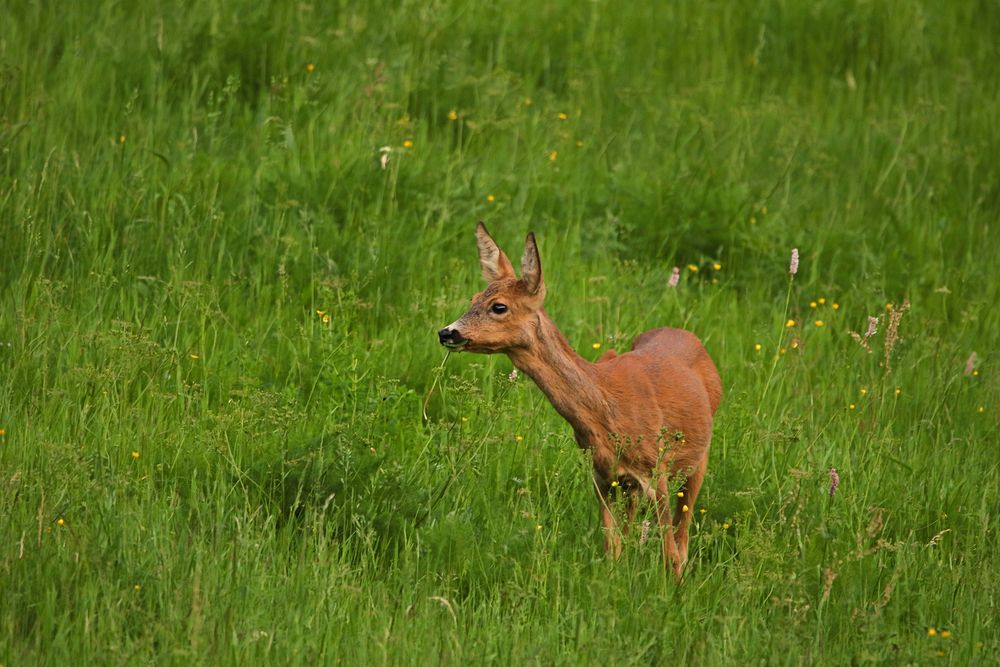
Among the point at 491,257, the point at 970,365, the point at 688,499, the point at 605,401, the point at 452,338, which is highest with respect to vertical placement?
the point at 491,257

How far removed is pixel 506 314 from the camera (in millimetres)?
5918

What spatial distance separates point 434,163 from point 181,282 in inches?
94.2

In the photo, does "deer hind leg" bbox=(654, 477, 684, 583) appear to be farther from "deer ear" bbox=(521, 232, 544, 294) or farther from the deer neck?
"deer ear" bbox=(521, 232, 544, 294)

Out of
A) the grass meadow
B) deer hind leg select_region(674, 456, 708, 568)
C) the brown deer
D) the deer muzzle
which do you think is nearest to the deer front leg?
the brown deer

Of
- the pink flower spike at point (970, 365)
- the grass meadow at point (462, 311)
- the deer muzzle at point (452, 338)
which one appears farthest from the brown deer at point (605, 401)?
the pink flower spike at point (970, 365)

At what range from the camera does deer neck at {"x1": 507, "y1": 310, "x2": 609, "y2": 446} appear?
6004 millimetres

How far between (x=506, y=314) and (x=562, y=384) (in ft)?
1.23

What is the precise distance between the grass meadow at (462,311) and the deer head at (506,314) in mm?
219

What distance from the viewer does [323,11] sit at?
391 inches

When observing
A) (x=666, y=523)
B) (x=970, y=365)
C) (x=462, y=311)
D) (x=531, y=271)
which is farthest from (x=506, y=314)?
(x=970, y=365)

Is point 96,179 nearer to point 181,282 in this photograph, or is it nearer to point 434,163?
point 181,282

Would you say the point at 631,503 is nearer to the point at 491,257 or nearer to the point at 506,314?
the point at 506,314

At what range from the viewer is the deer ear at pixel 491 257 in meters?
6.18

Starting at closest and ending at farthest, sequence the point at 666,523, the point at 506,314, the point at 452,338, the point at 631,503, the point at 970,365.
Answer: the point at 452,338, the point at 506,314, the point at 666,523, the point at 631,503, the point at 970,365
